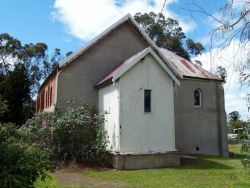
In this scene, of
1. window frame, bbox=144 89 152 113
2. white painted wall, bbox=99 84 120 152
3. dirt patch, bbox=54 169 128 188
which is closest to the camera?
dirt patch, bbox=54 169 128 188

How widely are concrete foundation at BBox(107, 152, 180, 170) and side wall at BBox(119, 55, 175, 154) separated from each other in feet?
0.88

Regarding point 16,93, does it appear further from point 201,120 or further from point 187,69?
point 201,120

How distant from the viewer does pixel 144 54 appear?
18453mm

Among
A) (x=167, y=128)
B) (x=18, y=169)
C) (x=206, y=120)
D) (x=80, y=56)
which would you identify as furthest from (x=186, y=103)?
(x=18, y=169)

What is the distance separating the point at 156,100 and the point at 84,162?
16.4ft

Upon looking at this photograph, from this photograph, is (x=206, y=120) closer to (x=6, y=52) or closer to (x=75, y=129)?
(x=75, y=129)

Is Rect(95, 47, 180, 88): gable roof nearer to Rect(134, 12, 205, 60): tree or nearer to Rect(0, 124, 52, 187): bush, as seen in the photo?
Rect(0, 124, 52, 187): bush

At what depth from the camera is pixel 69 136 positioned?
18062 millimetres

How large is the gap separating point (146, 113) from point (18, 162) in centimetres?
1172

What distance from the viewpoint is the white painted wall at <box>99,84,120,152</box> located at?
18.0m

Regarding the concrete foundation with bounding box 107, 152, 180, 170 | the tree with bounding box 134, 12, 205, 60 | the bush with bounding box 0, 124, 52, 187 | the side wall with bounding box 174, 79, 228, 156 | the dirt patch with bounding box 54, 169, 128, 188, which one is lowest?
the dirt patch with bounding box 54, 169, 128, 188

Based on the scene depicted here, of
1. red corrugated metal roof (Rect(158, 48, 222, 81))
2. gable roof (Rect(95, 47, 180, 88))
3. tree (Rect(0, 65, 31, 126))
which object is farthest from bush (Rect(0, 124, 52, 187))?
tree (Rect(0, 65, 31, 126))

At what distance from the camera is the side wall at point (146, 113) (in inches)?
700

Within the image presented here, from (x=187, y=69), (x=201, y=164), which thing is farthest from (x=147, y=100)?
(x=187, y=69)
